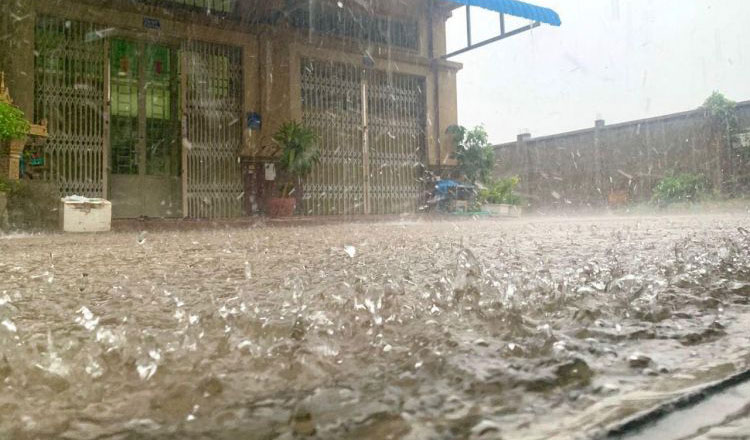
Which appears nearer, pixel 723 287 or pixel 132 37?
pixel 723 287

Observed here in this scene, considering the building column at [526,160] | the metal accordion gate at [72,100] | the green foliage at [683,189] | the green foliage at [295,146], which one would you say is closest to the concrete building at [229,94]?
the metal accordion gate at [72,100]

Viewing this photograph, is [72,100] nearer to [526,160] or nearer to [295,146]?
[295,146]

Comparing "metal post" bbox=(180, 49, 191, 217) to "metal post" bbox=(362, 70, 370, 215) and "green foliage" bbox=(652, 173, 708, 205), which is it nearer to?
"metal post" bbox=(362, 70, 370, 215)

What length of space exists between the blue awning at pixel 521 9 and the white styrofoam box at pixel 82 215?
17.9ft

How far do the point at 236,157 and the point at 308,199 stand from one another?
1.36 m

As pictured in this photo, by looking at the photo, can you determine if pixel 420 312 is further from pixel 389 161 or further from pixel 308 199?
pixel 389 161

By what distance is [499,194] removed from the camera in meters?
10.3

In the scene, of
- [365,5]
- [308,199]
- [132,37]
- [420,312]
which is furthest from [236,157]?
[420,312]

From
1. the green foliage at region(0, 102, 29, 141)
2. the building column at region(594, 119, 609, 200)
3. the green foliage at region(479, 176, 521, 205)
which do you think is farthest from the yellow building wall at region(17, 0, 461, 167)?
the building column at region(594, 119, 609, 200)

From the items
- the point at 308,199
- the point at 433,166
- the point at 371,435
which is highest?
the point at 433,166

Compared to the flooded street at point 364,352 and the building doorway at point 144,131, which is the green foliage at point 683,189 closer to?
the building doorway at point 144,131

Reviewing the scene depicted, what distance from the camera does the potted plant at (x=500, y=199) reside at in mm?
9555

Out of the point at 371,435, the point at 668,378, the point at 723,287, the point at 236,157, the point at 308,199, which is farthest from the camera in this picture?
the point at 308,199

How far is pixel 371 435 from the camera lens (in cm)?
54
